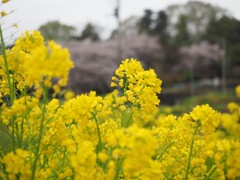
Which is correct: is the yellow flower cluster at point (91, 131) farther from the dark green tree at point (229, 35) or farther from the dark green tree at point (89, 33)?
the dark green tree at point (89, 33)

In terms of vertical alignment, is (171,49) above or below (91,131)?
above

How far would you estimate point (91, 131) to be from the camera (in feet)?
7.25

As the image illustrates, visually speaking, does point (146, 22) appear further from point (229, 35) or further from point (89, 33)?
point (229, 35)

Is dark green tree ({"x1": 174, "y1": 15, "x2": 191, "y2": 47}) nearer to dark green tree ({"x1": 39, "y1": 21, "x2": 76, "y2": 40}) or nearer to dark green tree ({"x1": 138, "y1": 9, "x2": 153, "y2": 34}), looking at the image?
dark green tree ({"x1": 138, "y1": 9, "x2": 153, "y2": 34})

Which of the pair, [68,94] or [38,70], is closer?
[38,70]

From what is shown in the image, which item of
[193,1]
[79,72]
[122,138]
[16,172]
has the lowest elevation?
[16,172]

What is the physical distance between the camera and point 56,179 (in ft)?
7.59

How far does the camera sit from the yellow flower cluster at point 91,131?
1.59 metres

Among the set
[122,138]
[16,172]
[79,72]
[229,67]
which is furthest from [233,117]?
[229,67]

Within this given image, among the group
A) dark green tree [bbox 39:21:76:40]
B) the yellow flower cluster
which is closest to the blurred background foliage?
dark green tree [bbox 39:21:76:40]

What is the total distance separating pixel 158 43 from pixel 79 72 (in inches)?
338

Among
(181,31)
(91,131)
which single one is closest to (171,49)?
(181,31)

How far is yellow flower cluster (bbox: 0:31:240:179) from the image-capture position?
62.7 inches

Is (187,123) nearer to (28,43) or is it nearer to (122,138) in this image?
(122,138)
